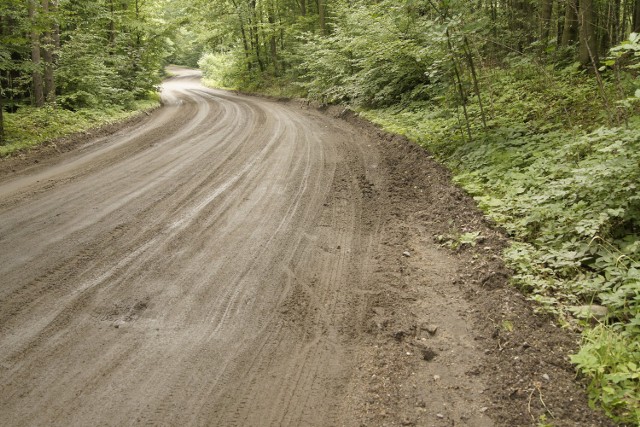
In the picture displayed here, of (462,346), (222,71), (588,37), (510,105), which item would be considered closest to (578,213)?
(462,346)

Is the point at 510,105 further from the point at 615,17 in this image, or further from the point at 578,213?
the point at 615,17

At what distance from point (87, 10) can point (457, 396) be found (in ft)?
63.7

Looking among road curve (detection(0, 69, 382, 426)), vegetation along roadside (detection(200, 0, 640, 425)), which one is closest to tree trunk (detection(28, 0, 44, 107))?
road curve (detection(0, 69, 382, 426))

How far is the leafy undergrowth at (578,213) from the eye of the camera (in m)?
3.24

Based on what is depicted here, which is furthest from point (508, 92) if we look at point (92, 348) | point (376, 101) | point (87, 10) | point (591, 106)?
point (87, 10)

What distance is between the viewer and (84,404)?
3025 mm

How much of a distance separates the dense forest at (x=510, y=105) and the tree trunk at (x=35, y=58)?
0.05 metres

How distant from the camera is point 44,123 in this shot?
474 inches

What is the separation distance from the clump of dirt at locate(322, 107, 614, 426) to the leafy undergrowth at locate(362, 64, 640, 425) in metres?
0.18

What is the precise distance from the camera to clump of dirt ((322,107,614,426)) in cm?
298

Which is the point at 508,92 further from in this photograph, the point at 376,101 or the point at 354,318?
the point at 354,318

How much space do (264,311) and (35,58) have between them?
41.6ft

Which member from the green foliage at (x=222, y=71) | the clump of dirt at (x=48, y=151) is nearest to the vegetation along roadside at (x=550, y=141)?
the clump of dirt at (x=48, y=151)

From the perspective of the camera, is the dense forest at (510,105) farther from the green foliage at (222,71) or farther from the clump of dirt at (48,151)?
the green foliage at (222,71)
